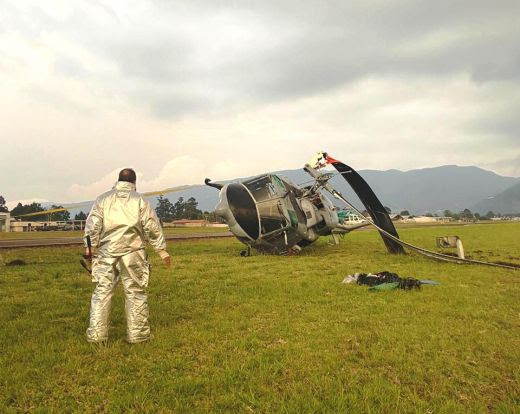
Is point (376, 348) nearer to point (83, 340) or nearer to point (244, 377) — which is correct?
point (244, 377)

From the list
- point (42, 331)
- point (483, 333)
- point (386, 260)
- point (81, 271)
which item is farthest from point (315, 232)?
point (42, 331)

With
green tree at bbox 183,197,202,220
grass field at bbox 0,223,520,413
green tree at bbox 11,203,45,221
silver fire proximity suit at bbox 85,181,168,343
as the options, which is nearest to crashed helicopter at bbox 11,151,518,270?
grass field at bbox 0,223,520,413

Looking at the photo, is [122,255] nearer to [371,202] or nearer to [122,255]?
[122,255]

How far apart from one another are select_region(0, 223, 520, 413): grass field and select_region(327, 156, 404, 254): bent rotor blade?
7831 mm

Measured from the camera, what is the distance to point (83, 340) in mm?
5559

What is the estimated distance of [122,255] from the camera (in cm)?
557

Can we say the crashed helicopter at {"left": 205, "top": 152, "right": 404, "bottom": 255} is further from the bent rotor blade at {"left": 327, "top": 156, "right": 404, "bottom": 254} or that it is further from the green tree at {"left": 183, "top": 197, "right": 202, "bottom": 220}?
the green tree at {"left": 183, "top": 197, "right": 202, "bottom": 220}

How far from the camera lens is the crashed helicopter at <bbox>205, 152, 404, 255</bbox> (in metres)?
15.9

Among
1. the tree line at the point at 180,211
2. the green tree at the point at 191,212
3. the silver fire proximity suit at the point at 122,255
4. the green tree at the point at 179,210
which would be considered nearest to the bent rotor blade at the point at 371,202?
the silver fire proximity suit at the point at 122,255

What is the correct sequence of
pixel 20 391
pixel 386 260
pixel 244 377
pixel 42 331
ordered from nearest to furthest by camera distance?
pixel 20 391 < pixel 244 377 < pixel 42 331 < pixel 386 260

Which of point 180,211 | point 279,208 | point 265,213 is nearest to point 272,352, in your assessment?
point 265,213

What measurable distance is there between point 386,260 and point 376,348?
11.2m

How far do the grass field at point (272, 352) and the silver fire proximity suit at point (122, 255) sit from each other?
35cm

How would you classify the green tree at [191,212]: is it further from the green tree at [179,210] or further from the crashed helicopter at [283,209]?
the crashed helicopter at [283,209]
